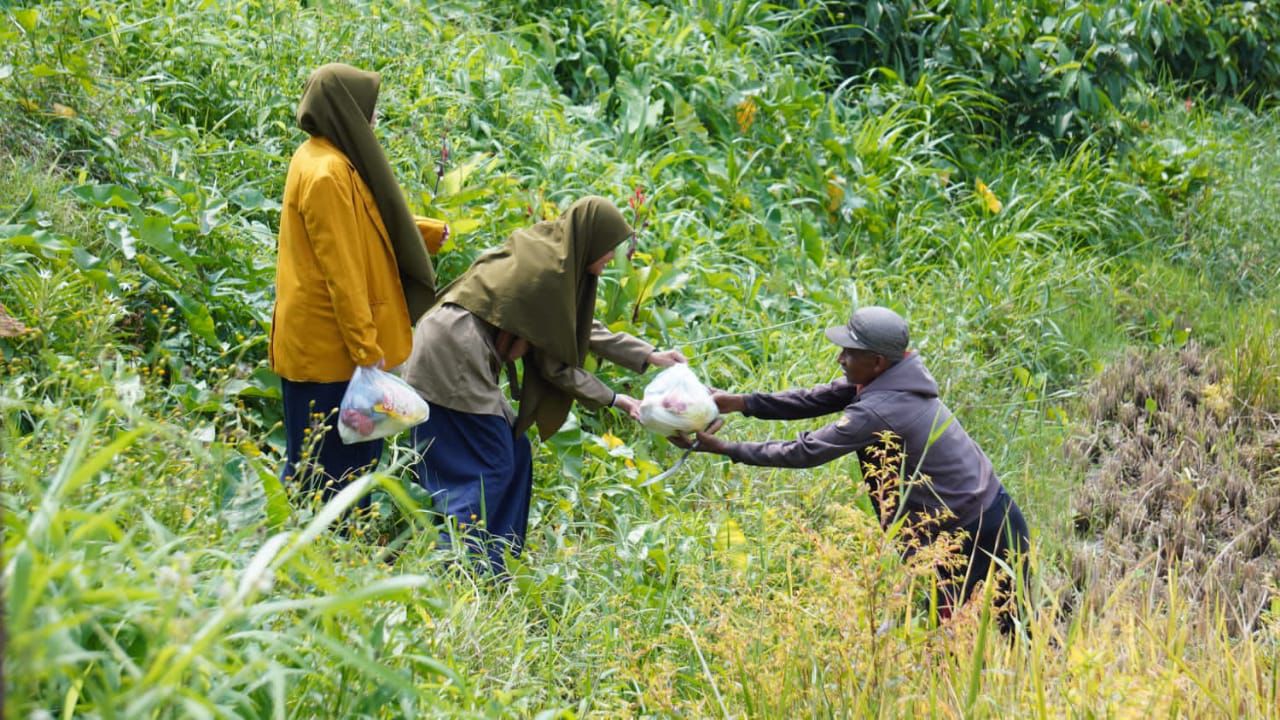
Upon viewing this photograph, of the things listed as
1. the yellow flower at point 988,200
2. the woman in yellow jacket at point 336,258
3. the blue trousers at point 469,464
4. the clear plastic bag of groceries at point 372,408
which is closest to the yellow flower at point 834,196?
the yellow flower at point 988,200

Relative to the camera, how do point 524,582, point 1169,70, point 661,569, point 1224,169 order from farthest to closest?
point 1169,70, point 1224,169, point 661,569, point 524,582

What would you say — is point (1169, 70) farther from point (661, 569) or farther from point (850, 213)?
point (661, 569)

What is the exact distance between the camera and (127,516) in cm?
229

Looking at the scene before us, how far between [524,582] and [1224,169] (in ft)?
23.9

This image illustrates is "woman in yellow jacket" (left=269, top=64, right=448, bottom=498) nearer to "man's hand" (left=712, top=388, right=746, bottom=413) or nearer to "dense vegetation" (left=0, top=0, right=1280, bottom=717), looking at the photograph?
"dense vegetation" (left=0, top=0, right=1280, bottom=717)

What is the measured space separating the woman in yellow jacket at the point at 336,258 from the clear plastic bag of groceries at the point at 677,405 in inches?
35.1

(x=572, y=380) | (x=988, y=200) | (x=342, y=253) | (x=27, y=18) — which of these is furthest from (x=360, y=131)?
(x=988, y=200)

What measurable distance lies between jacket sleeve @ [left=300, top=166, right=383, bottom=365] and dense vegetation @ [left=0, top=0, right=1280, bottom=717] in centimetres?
36

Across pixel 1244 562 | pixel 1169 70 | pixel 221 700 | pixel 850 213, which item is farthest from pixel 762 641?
pixel 1169 70

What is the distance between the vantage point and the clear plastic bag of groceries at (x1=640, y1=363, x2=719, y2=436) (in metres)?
4.11

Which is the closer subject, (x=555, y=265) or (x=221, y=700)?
(x=221, y=700)

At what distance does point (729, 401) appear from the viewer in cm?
438

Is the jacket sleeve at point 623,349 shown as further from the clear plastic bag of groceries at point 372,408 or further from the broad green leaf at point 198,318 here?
the broad green leaf at point 198,318

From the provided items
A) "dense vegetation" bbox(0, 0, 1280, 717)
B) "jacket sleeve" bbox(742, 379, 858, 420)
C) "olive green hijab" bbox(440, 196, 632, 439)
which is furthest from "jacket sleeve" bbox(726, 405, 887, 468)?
"olive green hijab" bbox(440, 196, 632, 439)
